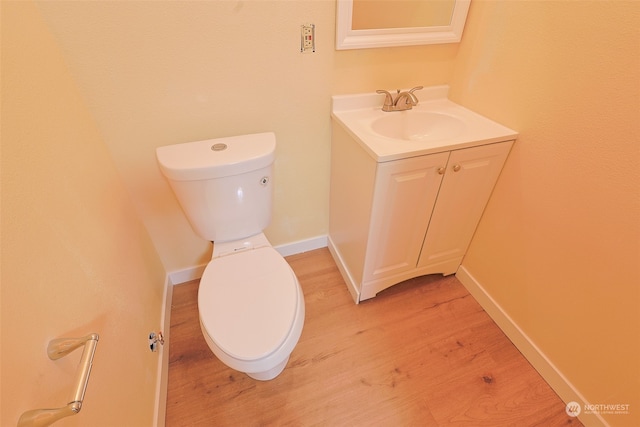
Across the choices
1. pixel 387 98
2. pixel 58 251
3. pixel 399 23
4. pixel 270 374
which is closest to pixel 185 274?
pixel 270 374

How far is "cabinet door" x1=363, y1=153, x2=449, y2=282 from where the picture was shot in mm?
1059

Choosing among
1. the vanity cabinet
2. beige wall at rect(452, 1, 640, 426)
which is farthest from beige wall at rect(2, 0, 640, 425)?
the vanity cabinet

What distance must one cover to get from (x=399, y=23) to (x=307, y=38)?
0.41 metres

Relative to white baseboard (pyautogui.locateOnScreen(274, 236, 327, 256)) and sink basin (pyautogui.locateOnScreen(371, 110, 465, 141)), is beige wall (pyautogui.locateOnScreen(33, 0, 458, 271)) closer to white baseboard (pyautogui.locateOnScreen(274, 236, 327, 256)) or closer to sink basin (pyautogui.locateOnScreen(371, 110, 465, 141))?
sink basin (pyautogui.locateOnScreen(371, 110, 465, 141))

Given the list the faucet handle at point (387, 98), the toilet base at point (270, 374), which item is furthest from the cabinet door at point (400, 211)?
the toilet base at point (270, 374)

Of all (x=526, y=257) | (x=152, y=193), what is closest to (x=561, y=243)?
(x=526, y=257)

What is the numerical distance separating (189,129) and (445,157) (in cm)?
100

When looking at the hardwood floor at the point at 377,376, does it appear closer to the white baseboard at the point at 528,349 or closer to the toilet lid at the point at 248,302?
the white baseboard at the point at 528,349

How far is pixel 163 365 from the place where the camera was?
1188 millimetres

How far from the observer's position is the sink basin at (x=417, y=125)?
50.6 inches

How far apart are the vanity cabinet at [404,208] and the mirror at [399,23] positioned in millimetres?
371

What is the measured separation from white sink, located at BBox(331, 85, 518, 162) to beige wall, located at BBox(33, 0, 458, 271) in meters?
0.07

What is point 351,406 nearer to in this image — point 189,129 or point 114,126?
point 189,129

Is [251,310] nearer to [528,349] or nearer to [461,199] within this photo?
[461,199]
